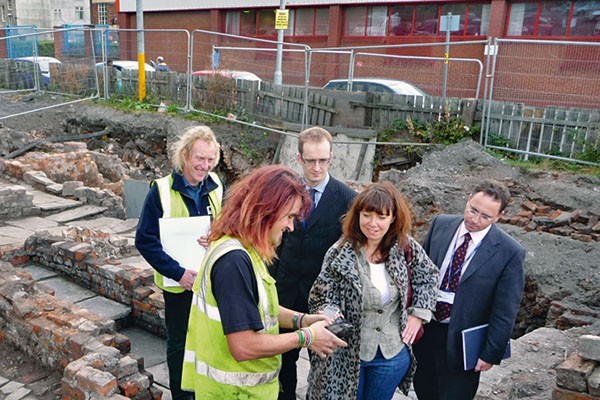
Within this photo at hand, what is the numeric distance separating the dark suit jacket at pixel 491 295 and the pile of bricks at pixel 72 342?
195 centimetres

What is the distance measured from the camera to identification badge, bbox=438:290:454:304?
128 inches

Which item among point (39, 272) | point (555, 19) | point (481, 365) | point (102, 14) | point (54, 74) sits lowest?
point (39, 272)

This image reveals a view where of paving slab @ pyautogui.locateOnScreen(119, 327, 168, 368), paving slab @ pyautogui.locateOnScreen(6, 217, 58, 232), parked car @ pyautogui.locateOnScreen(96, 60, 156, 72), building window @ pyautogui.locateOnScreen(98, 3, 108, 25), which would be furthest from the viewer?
building window @ pyautogui.locateOnScreen(98, 3, 108, 25)

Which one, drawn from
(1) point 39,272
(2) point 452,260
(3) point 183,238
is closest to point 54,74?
(1) point 39,272

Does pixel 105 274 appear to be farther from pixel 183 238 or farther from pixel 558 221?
pixel 558 221

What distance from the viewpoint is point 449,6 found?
18547mm

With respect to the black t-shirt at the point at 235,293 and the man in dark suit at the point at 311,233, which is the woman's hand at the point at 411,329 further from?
the black t-shirt at the point at 235,293

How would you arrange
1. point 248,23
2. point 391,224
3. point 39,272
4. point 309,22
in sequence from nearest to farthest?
point 391,224
point 39,272
point 309,22
point 248,23

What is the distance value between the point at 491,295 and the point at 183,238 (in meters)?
1.91

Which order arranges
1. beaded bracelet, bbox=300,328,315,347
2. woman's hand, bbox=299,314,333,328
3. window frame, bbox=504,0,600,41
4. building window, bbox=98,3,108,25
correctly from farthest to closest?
building window, bbox=98,3,108,25 → window frame, bbox=504,0,600,41 → woman's hand, bbox=299,314,333,328 → beaded bracelet, bbox=300,328,315,347

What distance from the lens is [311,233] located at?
3373mm

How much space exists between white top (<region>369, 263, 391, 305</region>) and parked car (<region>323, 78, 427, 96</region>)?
865 cm

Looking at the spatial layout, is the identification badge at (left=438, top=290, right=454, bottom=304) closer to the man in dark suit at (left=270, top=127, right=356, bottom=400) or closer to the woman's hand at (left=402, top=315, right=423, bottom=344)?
the woman's hand at (left=402, top=315, right=423, bottom=344)

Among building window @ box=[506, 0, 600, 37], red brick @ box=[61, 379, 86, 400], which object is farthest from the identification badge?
building window @ box=[506, 0, 600, 37]
